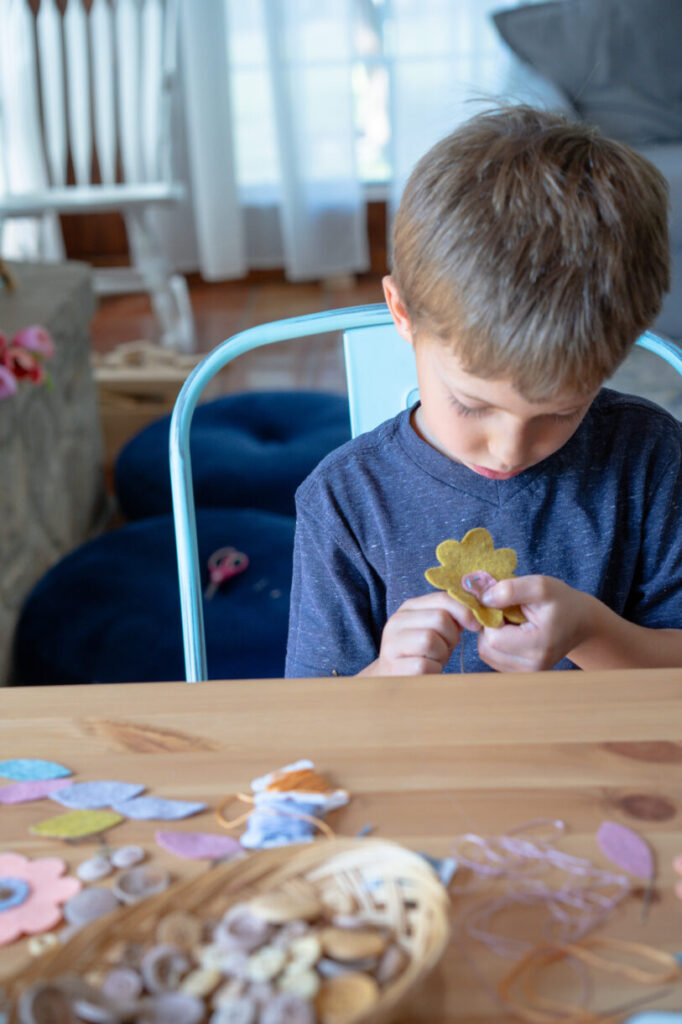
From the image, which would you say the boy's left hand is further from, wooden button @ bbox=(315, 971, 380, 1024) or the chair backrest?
the chair backrest

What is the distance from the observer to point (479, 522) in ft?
2.96

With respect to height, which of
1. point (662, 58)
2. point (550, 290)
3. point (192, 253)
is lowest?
point (192, 253)

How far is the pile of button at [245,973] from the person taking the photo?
395mm

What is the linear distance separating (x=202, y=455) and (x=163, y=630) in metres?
0.62

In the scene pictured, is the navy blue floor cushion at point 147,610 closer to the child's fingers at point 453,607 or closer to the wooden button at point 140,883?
the child's fingers at point 453,607

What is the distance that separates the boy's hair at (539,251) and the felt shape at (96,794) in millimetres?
354

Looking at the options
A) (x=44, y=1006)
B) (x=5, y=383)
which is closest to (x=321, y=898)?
(x=44, y=1006)

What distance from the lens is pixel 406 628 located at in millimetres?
723

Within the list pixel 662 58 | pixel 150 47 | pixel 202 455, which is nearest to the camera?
pixel 202 455

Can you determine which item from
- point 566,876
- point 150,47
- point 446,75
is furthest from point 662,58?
point 566,876

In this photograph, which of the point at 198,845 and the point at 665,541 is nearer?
the point at 198,845

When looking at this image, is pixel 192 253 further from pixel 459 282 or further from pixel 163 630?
pixel 459 282

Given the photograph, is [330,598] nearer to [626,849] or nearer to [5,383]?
[626,849]

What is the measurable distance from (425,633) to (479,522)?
0.21 metres
